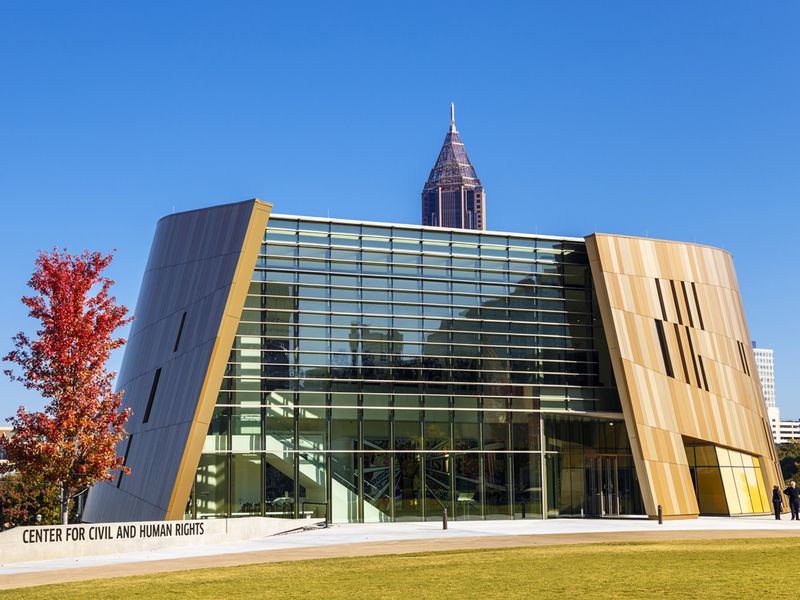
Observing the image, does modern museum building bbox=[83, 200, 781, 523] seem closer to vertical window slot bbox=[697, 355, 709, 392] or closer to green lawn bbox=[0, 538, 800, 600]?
vertical window slot bbox=[697, 355, 709, 392]

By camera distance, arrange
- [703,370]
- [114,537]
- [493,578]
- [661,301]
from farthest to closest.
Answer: [703,370], [661,301], [114,537], [493,578]

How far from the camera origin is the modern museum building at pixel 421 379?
3959 centimetres

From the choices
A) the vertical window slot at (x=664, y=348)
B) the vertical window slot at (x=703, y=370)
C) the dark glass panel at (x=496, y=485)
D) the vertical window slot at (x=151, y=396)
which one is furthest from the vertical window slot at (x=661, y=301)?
the vertical window slot at (x=151, y=396)

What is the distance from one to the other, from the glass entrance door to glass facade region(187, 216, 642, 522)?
0.07 m

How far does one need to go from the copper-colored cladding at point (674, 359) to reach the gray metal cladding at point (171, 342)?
1643 cm

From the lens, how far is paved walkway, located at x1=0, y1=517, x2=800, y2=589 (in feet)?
80.3

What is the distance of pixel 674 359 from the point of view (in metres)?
46.0

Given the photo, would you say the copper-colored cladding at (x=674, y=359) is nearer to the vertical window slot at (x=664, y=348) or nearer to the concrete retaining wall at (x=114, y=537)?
the vertical window slot at (x=664, y=348)

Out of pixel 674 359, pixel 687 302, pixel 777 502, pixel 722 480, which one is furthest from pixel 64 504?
pixel 777 502

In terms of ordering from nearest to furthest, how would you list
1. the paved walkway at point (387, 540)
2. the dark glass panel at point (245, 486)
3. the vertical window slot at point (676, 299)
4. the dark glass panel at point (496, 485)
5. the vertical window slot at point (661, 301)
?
1. the paved walkway at point (387, 540)
2. the dark glass panel at point (245, 486)
3. the dark glass panel at point (496, 485)
4. the vertical window slot at point (661, 301)
5. the vertical window slot at point (676, 299)

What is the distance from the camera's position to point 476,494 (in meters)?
43.1

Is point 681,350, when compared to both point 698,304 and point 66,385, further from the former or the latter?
point 66,385

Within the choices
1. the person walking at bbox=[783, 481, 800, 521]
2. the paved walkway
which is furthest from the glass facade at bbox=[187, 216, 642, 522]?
the person walking at bbox=[783, 481, 800, 521]

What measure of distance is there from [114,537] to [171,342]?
13.2 m
